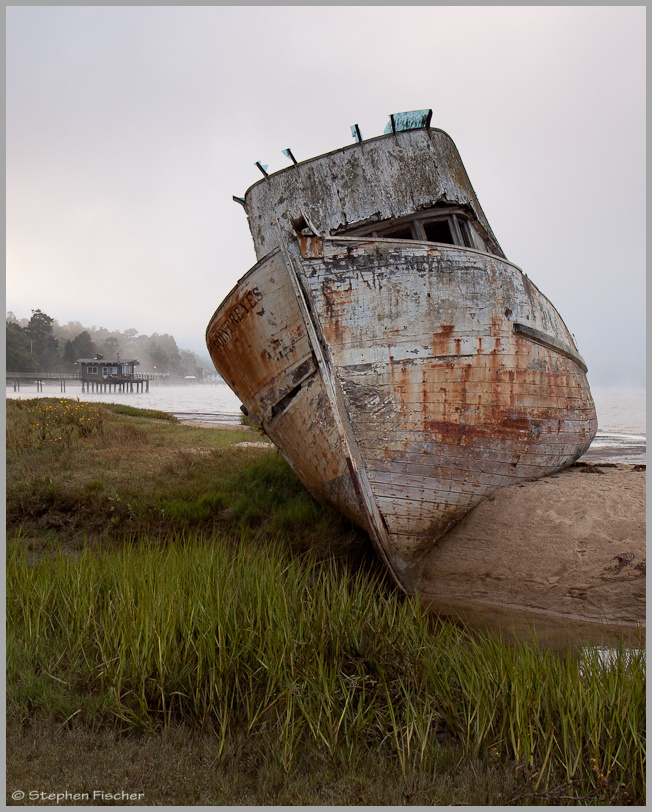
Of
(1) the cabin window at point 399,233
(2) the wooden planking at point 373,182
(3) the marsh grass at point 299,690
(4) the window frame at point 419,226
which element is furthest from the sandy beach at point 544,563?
(2) the wooden planking at point 373,182

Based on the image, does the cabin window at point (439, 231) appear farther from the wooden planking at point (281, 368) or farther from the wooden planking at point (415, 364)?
the wooden planking at point (281, 368)

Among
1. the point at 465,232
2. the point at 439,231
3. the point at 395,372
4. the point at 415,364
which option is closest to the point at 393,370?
the point at 395,372

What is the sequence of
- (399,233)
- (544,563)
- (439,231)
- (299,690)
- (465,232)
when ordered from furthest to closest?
(439,231), (465,232), (399,233), (544,563), (299,690)

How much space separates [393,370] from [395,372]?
0.07 feet

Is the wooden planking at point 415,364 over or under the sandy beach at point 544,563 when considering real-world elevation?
over

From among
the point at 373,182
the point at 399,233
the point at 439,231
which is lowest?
the point at 399,233

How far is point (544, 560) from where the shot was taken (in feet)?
14.6

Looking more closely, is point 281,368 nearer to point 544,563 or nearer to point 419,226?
point 419,226

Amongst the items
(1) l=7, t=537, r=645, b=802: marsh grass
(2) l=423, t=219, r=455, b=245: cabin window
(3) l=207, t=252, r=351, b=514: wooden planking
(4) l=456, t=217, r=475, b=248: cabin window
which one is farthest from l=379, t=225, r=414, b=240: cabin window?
(1) l=7, t=537, r=645, b=802: marsh grass

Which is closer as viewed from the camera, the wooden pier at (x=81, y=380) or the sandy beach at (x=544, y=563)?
the sandy beach at (x=544, y=563)

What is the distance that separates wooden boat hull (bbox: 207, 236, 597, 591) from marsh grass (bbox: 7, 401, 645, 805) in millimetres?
1034

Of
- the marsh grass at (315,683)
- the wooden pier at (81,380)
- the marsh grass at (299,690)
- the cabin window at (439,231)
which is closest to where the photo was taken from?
the marsh grass at (299,690)

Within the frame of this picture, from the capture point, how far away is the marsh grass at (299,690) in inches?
81.5

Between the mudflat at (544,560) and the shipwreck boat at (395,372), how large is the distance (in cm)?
22
